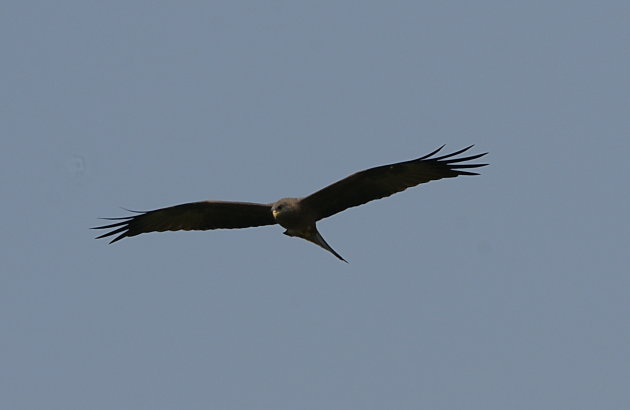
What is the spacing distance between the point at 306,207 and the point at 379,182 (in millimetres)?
1014

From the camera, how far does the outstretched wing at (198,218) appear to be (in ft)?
58.2

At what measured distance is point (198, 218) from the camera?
59.4ft

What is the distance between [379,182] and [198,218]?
276cm

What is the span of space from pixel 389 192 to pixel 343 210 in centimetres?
71

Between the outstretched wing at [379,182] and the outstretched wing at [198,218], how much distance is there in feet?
2.73

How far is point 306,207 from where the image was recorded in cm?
1711

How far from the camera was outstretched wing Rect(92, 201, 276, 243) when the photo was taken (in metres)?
17.8

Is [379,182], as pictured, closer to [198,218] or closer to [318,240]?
[318,240]

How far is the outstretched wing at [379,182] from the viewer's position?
54.6 ft

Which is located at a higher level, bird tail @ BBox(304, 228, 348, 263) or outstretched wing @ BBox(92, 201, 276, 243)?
outstretched wing @ BBox(92, 201, 276, 243)

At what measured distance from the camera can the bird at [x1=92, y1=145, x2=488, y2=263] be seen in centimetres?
1669

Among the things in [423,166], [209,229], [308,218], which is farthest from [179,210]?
[423,166]

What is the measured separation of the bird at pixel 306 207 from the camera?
16688mm

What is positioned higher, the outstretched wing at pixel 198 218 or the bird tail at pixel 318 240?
the outstretched wing at pixel 198 218
